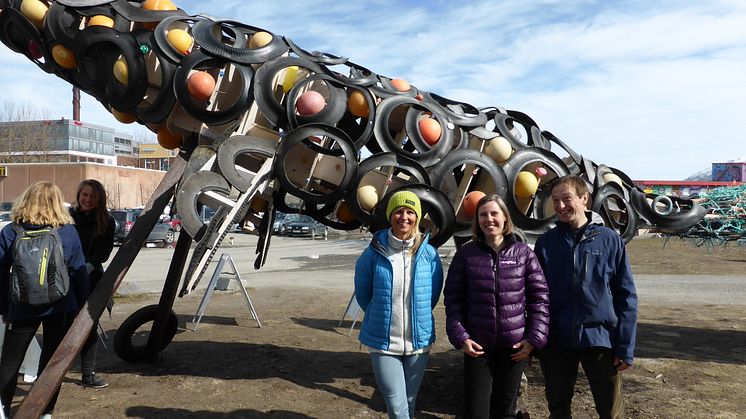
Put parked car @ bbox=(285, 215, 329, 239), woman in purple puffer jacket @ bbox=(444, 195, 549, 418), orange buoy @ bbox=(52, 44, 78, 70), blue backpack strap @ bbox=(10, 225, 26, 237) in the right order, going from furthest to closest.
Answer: parked car @ bbox=(285, 215, 329, 239), orange buoy @ bbox=(52, 44, 78, 70), blue backpack strap @ bbox=(10, 225, 26, 237), woman in purple puffer jacket @ bbox=(444, 195, 549, 418)

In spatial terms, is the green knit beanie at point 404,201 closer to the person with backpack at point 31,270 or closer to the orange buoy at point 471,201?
the orange buoy at point 471,201

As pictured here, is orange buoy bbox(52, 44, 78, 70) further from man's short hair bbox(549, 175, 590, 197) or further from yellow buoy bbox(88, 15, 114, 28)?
man's short hair bbox(549, 175, 590, 197)

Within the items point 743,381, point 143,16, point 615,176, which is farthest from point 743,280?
point 143,16

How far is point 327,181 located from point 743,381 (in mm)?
4330

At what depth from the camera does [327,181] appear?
471cm

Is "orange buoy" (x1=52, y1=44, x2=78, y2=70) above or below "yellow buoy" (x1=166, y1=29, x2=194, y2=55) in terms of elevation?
below

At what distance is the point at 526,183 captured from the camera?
477 centimetres

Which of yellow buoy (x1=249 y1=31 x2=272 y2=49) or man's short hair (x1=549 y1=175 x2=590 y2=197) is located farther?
yellow buoy (x1=249 y1=31 x2=272 y2=49)

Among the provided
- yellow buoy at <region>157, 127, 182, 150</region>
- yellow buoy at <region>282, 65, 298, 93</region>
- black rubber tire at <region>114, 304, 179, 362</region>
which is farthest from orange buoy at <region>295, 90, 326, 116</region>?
black rubber tire at <region>114, 304, 179, 362</region>

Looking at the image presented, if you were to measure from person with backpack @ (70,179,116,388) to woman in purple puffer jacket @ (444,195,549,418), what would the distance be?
10.9ft

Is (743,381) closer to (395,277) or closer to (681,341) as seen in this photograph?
(681,341)

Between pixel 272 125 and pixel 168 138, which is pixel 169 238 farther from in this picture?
pixel 272 125

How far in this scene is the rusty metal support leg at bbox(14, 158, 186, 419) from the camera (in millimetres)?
4031

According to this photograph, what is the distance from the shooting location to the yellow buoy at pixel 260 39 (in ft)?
15.7
